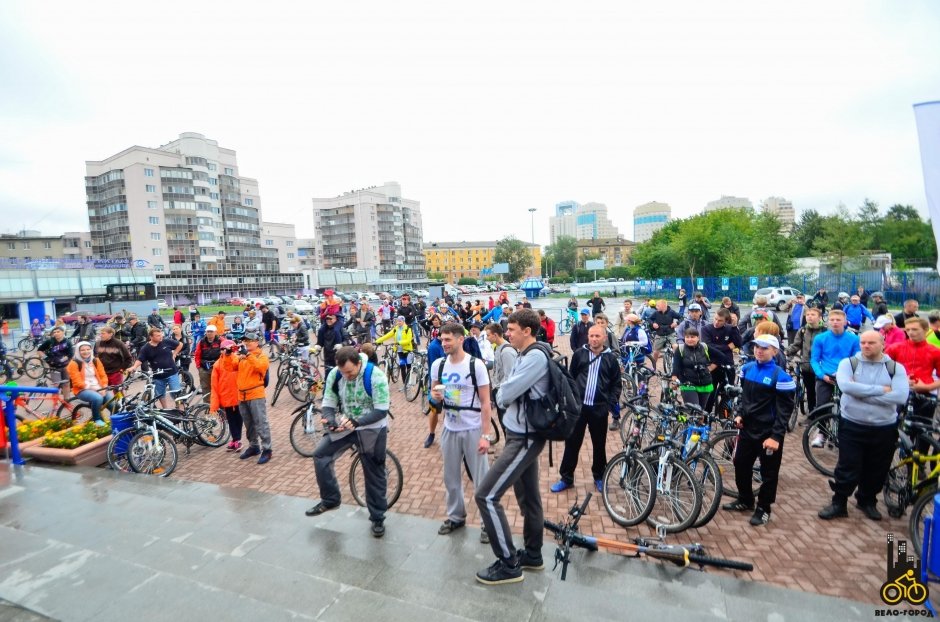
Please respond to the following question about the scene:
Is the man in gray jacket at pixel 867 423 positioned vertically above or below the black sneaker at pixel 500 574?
above

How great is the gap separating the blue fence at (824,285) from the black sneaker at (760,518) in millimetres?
27953

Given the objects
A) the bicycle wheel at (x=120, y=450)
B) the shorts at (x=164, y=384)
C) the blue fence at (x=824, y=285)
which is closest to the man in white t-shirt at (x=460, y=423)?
the bicycle wheel at (x=120, y=450)

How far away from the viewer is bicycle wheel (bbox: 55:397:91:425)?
731 cm

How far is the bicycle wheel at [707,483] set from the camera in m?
4.23

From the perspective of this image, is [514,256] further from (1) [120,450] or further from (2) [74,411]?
(1) [120,450]

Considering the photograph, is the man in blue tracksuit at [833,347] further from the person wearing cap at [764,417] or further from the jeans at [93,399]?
the jeans at [93,399]

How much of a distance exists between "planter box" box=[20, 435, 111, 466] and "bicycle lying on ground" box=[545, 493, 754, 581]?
6.32 metres

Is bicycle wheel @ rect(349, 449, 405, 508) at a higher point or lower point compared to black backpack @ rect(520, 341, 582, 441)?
lower

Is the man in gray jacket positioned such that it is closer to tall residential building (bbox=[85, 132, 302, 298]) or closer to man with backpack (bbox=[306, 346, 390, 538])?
man with backpack (bbox=[306, 346, 390, 538])

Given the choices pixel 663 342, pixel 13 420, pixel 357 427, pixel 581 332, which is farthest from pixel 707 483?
pixel 13 420

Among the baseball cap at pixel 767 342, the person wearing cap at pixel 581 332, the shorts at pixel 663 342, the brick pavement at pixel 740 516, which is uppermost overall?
the baseball cap at pixel 767 342

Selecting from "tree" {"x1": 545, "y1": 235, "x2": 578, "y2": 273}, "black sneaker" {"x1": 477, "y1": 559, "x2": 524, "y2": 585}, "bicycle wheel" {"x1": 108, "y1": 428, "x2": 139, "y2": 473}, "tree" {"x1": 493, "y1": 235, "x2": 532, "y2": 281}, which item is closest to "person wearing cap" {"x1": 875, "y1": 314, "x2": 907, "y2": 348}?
"black sneaker" {"x1": 477, "y1": 559, "x2": 524, "y2": 585}

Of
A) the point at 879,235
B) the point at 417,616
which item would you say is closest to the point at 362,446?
the point at 417,616

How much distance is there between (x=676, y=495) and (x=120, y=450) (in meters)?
7.00
